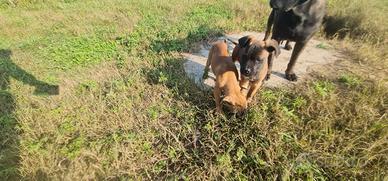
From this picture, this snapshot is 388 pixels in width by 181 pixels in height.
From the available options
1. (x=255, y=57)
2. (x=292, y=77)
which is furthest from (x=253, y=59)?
(x=292, y=77)

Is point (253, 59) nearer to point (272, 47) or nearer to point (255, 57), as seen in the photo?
point (255, 57)

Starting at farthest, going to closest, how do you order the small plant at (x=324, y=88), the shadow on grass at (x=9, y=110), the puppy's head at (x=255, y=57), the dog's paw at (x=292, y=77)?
1. the dog's paw at (x=292, y=77)
2. the small plant at (x=324, y=88)
3. the puppy's head at (x=255, y=57)
4. the shadow on grass at (x=9, y=110)

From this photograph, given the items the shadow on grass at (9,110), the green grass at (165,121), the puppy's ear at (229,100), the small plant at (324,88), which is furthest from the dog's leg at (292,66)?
the shadow on grass at (9,110)

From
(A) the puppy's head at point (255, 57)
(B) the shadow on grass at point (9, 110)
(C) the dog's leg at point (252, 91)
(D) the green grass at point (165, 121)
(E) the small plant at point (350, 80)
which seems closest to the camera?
(D) the green grass at point (165, 121)

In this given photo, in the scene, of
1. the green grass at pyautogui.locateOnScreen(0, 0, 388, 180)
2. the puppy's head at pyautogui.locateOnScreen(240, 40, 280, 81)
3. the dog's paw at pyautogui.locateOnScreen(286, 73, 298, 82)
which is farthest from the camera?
the dog's paw at pyautogui.locateOnScreen(286, 73, 298, 82)

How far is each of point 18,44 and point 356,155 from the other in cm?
641

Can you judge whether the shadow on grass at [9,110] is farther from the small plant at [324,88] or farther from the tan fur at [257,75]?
the small plant at [324,88]

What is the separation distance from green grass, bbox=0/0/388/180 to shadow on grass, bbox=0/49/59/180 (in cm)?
1

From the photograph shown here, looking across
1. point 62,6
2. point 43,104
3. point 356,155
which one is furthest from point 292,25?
point 62,6

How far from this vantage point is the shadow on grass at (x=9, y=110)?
134 inches

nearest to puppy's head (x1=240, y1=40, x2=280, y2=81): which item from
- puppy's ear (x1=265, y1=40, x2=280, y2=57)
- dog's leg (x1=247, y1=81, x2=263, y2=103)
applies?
puppy's ear (x1=265, y1=40, x2=280, y2=57)

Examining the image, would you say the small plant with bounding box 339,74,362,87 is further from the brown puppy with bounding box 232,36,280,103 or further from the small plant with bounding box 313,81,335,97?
the brown puppy with bounding box 232,36,280,103

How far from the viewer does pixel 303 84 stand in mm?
4527

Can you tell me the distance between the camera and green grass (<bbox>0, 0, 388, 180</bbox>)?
125 inches
